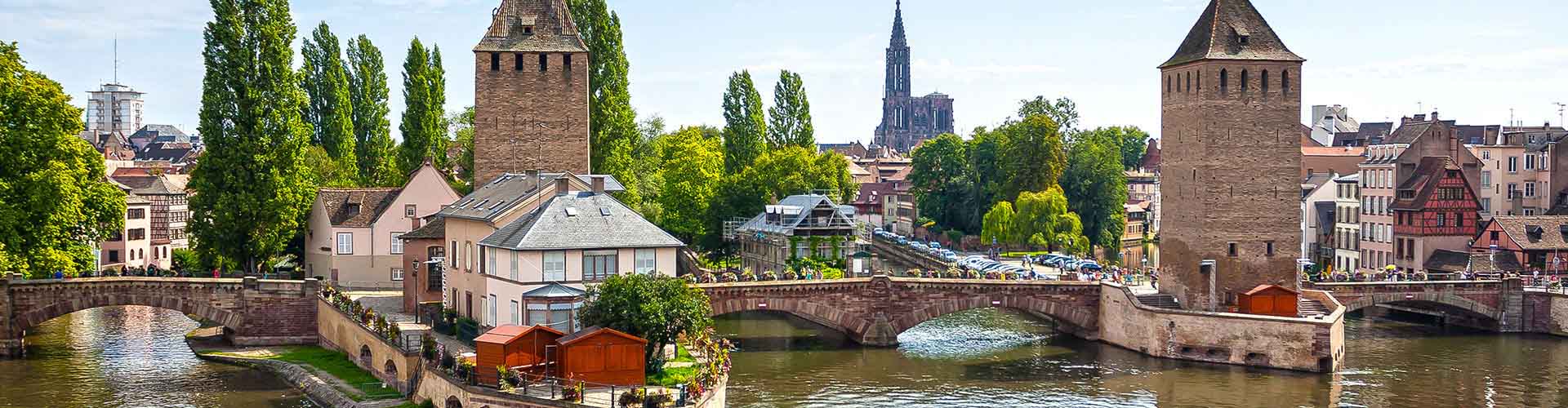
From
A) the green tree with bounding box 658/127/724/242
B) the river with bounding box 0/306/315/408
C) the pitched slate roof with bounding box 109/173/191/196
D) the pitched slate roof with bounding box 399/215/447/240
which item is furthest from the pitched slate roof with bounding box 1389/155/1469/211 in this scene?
the pitched slate roof with bounding box 109/173/191/196

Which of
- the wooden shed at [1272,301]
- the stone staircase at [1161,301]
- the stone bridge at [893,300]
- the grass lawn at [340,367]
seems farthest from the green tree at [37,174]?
the wooden shed at [1272,301]

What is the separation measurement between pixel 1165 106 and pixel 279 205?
→ 3726 cm

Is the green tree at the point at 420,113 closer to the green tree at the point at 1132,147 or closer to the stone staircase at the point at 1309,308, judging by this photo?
the stone staircase at the point at 1309,308

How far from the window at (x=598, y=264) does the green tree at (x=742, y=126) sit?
48.5 m

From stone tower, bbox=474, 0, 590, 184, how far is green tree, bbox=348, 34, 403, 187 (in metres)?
24.7

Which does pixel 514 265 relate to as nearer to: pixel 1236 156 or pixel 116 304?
pixel 116 304

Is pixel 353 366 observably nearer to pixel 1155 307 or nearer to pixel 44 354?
pixel 44 354

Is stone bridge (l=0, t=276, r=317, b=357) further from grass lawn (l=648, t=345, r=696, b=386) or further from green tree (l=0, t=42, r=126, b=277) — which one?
grass lawn (l=648, t=345, r=696, b=386)

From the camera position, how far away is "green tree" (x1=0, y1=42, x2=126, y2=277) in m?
58.3

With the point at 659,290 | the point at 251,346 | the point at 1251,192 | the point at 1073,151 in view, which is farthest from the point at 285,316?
the point at 1073,151

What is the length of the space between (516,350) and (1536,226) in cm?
5688

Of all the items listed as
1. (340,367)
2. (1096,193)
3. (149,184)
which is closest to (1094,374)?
(340,367)

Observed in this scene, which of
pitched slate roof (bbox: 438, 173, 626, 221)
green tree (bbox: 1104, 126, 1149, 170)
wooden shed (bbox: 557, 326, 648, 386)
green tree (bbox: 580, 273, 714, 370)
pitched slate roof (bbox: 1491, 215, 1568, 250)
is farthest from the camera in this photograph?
green tree (bbox: 1104, 126, 1149, 170)

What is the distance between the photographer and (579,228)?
168 feet
